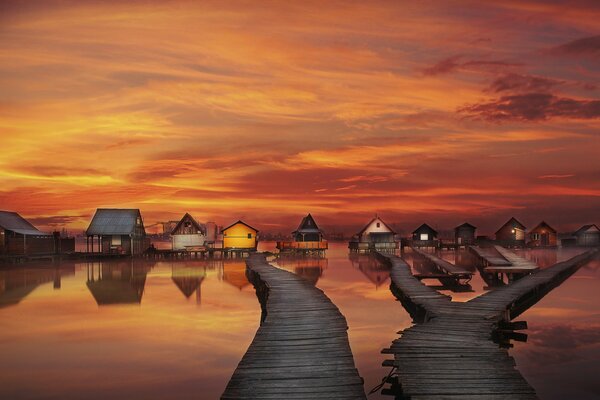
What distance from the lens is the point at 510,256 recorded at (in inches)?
2143

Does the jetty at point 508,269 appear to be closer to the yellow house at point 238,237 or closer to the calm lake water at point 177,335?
the calm lake water at point 177,335

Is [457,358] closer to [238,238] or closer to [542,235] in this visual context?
[238,238]

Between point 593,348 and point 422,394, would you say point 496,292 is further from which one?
point 422,394

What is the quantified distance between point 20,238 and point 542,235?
292ft

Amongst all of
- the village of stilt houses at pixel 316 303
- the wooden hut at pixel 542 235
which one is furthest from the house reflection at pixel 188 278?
the wooden hut at pixel 542 235

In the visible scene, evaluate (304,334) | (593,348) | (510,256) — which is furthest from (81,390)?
(510,256)

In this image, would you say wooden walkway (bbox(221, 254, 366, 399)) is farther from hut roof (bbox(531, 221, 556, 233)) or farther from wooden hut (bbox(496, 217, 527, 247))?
hut roof (bbox(531, 221, 556, 233))

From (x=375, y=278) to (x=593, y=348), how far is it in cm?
2875

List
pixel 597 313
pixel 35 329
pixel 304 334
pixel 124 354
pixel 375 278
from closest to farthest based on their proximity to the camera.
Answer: pixel 304 334 < pixel 124 354 < pixel 35 329 < pixel 597 313 < pixel 375 278

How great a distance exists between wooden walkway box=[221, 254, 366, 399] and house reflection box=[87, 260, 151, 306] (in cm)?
1689

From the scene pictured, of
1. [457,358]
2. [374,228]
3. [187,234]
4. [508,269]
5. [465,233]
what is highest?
[187,234]

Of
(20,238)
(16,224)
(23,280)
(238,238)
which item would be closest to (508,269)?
(23,280)

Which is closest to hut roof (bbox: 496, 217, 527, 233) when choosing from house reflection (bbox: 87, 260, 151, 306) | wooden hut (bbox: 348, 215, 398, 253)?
wooden hut (bbox: 348, 215, 398, 253)

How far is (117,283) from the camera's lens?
151 ft
